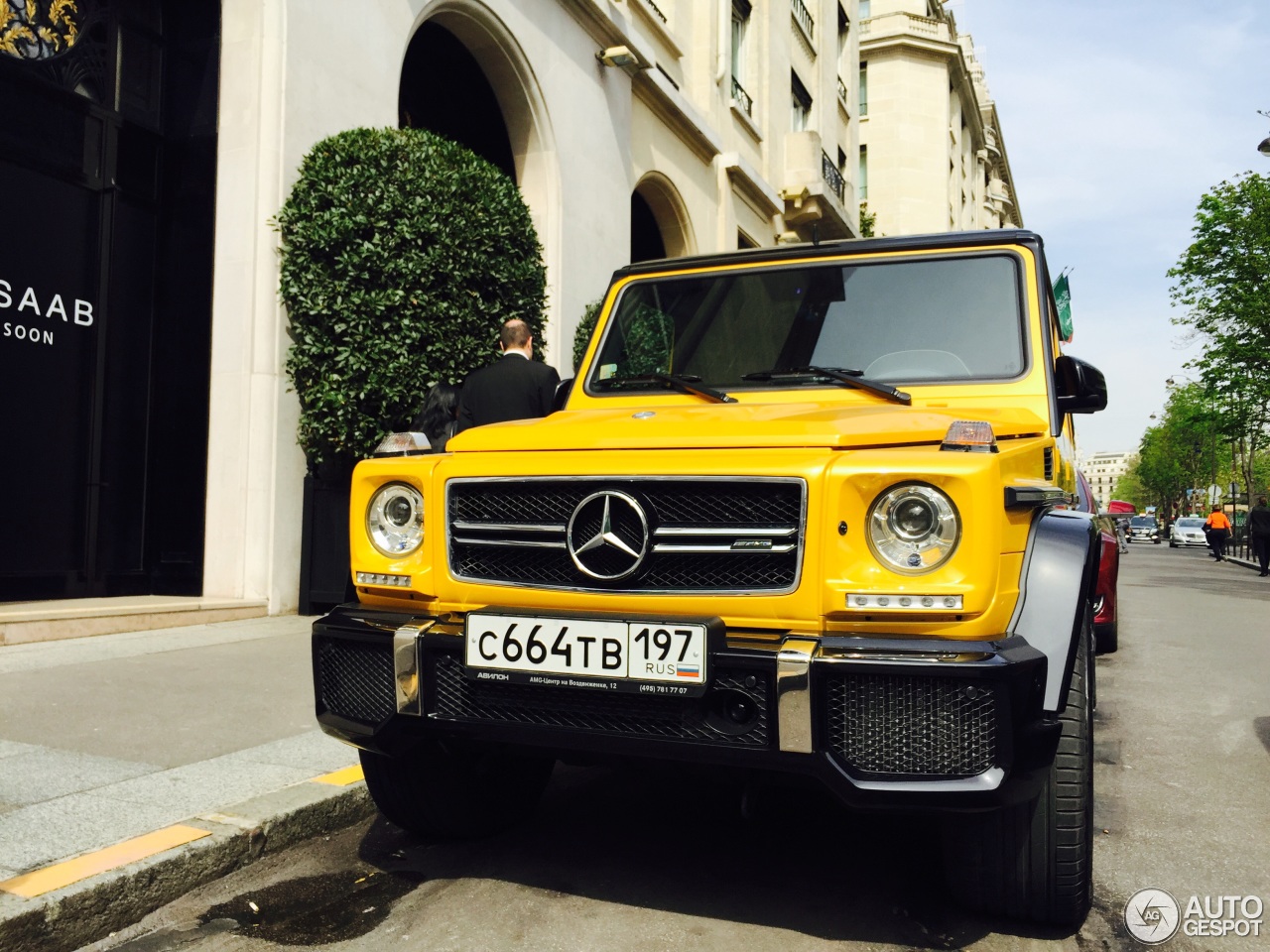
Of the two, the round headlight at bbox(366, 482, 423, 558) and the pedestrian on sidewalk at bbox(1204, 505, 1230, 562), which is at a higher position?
the round headlight at bbox(366, 482, 423, 558)

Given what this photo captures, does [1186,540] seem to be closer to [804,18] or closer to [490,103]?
[804,18]

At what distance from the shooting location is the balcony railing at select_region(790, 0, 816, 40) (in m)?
23.7

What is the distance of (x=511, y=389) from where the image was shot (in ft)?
21.9

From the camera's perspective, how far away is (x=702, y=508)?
9.05ft

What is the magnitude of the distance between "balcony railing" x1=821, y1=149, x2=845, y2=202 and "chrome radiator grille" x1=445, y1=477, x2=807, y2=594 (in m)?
22.9

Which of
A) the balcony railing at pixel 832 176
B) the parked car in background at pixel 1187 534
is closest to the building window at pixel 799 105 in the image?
the balcony railing at pixel 832 176

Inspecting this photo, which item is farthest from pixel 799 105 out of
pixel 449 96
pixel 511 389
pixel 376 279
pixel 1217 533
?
pixel 1217 533

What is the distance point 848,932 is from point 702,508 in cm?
119

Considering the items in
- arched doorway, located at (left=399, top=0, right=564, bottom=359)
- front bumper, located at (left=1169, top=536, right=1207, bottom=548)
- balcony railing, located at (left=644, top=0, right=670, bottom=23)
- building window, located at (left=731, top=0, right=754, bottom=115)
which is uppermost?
building window, located at (left=731, top=0, right=754, bottom=115)

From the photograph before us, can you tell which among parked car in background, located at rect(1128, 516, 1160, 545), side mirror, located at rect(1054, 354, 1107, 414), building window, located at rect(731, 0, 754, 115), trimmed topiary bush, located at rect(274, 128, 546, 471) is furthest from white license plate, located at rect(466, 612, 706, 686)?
parked car in background, located at rect(1128, 516, 1160, 545)

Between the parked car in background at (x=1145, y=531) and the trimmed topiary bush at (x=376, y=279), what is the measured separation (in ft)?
219

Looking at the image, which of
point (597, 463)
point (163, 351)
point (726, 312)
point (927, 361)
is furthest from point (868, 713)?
point (163, 351)

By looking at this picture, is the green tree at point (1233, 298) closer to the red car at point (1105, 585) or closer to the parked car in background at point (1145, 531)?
the red car at point (1105, 585)

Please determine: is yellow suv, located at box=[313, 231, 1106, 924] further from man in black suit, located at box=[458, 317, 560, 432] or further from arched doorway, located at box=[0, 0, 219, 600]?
arched doorway, located at box=[0, 0, 219, 600]
